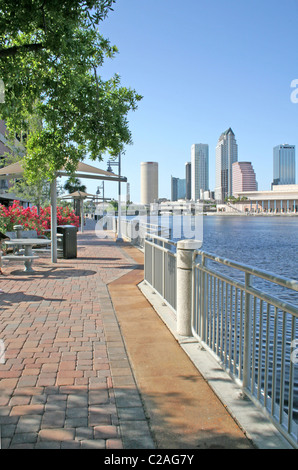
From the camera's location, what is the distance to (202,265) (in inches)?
175

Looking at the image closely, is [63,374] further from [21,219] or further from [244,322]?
[21,219]

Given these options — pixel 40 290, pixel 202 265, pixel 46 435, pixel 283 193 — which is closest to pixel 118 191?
pixel 40 290

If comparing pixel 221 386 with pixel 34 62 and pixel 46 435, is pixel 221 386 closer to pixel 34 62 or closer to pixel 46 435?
pixel 46 435

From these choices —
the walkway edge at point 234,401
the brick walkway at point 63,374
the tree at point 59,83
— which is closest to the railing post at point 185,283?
the walkway edge at point 234,401

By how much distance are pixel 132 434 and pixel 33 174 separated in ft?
29.9

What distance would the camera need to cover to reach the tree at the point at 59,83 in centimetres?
489

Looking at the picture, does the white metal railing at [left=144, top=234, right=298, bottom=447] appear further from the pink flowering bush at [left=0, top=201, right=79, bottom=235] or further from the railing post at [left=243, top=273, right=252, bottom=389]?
the pink flowering bush at [left=0, top=201, right=79, bottom=235]

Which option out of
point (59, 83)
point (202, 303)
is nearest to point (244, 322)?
point (202, 303)

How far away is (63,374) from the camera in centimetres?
385

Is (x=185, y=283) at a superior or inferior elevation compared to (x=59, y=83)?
inferior

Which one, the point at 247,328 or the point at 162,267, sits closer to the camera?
the point at 247,328

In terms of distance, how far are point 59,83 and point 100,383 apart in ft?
15.8

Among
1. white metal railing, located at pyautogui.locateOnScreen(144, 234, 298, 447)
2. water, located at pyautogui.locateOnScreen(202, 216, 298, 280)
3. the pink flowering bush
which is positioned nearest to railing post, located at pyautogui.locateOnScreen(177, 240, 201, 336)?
white metal railing, located at pyautogui.locateOnScreen(144, 234, 298, 447)
